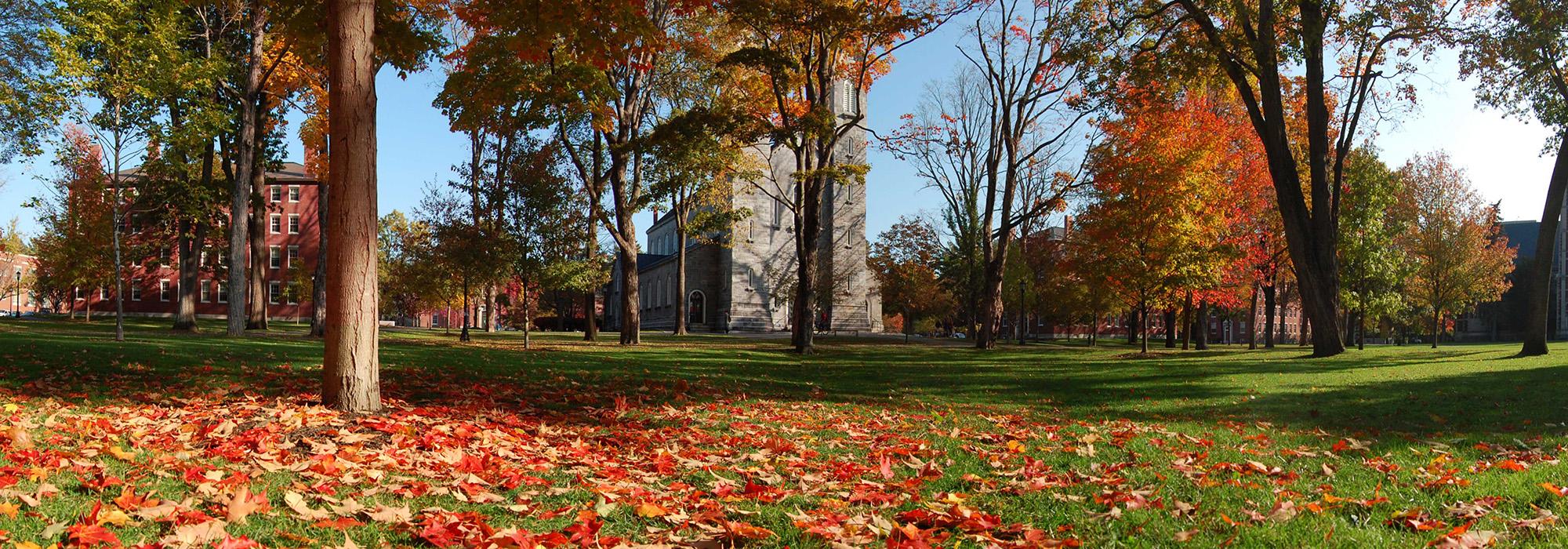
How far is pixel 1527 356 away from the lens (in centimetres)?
2017

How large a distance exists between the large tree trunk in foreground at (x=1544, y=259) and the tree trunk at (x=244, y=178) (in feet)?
113

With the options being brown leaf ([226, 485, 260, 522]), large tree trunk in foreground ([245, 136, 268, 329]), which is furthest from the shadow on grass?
large tree trunk in foreground ([245, 136, 268, 329])

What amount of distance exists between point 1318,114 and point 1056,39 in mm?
7683

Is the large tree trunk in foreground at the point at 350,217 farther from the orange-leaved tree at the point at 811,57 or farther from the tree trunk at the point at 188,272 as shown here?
the tree trunk at the point at 188,272

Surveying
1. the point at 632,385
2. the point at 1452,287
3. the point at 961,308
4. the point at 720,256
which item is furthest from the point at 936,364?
the point at 961,308

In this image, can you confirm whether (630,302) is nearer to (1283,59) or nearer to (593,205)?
(593,205)

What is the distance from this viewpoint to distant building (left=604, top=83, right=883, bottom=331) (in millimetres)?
56656

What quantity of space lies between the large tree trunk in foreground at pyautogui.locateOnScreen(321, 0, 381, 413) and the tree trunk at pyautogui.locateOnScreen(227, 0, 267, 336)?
1977 centimetres

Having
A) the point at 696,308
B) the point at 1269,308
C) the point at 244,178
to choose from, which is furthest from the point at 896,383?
the point at 696,308

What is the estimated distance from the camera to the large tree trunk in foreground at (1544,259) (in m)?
20.7

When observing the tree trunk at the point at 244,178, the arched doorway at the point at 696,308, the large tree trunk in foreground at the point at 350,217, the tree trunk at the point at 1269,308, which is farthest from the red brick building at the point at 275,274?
the tree trunk at the point at 1269,308

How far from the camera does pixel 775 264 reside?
58.5 metres

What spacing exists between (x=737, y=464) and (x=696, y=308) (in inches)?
2149

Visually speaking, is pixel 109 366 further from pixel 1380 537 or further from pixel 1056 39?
pixel 1056 39
